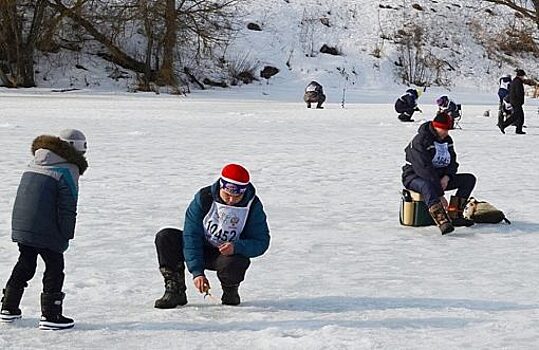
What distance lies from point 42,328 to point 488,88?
43.2 metres

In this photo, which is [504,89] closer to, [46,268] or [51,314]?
[46,268]

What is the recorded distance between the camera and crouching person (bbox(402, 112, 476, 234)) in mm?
8609

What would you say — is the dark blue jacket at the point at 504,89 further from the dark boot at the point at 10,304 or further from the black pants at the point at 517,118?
the dark boot at the point at 10,304

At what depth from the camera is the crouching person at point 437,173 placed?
28.2 ft

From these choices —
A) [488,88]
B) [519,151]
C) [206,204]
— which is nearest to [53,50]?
[488,88]

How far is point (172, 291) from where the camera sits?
5.71 m

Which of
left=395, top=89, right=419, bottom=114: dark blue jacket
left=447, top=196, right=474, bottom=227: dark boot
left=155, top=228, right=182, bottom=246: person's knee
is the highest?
left=395, top=89, right=419, bottom=114: dark blue jacket

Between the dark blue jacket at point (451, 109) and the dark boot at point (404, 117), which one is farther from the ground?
the dark blue jacket at point (451, 109)

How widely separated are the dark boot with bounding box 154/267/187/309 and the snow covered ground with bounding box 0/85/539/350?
0.07m

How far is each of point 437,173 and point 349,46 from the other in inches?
1558

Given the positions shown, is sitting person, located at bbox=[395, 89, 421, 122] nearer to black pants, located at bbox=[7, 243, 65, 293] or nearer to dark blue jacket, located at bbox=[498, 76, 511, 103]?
dark blue jacket, located at bbox=[498, 76, 511, 103]

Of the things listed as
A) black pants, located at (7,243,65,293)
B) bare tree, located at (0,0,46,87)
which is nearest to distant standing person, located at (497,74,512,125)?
black pants, located at (7,243,65,293)

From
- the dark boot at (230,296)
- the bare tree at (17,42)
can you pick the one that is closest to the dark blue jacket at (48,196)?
the dark boot at (230,296)

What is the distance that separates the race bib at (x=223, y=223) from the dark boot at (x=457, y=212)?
3694mm
